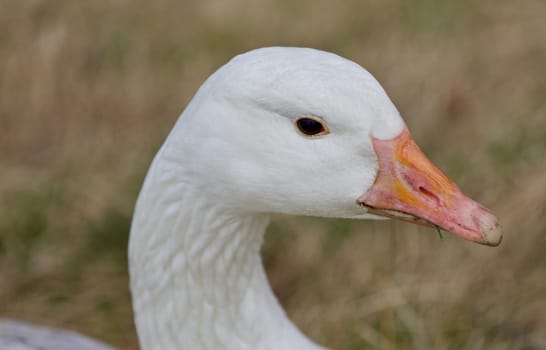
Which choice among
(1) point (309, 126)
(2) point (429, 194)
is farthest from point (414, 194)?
(1) point (309, 126)

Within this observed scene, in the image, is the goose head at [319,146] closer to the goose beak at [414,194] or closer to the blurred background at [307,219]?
the goose beak at [414,194]

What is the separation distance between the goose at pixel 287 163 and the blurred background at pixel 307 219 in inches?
56.4

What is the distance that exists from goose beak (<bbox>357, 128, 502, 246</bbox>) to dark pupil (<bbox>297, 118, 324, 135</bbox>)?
5.4 inches

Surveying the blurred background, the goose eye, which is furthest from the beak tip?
the blurred background

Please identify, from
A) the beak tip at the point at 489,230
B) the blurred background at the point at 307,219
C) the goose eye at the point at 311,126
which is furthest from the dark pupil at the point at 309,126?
the blurred background at the point at 307,219

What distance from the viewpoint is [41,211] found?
457 cm

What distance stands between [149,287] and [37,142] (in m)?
2.84

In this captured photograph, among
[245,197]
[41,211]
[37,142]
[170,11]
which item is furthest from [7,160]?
[245,197]

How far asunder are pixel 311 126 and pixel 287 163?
0.11 metres

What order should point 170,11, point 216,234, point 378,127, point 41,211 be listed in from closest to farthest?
point 378,127
point 216,234
point 41,211
point 170,11

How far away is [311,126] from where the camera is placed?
2232mm

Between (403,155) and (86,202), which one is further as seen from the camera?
(86,202)

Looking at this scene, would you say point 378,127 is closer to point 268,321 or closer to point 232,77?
point 232,77

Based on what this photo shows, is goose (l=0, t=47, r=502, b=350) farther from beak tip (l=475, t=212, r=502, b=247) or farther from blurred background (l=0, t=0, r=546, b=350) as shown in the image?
blurred background (l=0, t=0, r=546, b=350)
